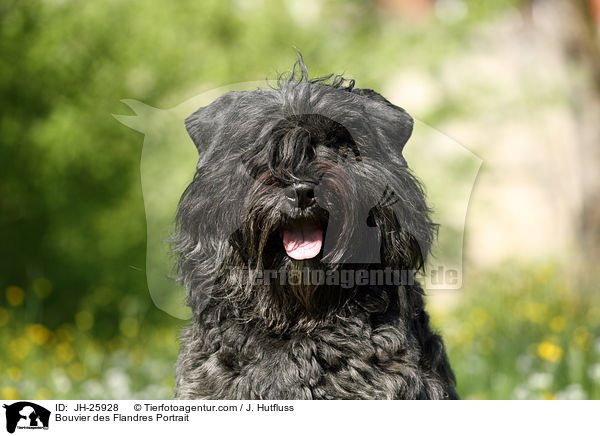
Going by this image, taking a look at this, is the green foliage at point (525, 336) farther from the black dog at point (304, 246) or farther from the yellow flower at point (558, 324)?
the black dog at point (304, 246)

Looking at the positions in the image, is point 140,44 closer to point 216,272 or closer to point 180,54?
point 180,54

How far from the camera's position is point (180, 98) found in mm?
4297

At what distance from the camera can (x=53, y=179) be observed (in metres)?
5.66

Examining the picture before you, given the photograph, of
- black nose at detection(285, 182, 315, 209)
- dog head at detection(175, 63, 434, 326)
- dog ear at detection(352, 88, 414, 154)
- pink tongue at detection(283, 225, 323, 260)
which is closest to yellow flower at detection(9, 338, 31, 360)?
dog head at detection(175, 63, 434, 326)

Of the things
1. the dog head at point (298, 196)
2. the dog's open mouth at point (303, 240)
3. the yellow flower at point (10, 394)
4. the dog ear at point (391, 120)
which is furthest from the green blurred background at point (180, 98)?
the dog's open mouth at point (303, 240)

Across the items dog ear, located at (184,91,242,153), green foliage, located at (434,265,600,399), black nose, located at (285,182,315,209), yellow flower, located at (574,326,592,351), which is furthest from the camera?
yellow flower, located at (574,326,592,351)

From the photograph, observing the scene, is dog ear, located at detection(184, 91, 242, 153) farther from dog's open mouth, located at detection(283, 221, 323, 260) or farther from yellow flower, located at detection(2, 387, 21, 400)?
yellow flower, located at detection(2, 387, 21, 400)

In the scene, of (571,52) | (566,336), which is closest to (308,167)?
(566,336)

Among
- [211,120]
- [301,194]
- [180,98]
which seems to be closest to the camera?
[301,194]

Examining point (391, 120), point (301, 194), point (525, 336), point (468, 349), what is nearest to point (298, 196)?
point (301, 194)
